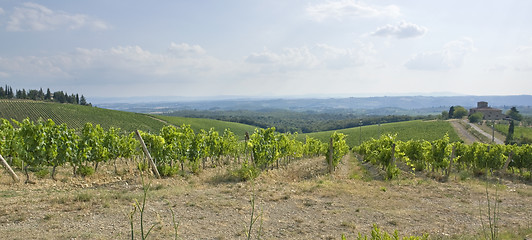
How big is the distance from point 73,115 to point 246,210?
73.8 metres

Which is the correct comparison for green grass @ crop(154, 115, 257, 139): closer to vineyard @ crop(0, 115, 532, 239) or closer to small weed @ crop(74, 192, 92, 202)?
vineyard @ crop(0, 115, 532, 239)

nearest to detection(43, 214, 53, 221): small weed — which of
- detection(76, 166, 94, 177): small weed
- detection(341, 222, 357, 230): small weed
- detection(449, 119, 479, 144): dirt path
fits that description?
detection(76, 166, 94, 177): small weed

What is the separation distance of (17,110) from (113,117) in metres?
21.8

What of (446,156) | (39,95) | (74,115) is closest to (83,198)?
(446,156)

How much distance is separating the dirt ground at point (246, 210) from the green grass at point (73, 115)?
2227 inches

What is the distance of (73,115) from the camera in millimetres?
66875

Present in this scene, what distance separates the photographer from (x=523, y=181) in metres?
16.7

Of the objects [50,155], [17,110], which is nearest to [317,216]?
[50,155]

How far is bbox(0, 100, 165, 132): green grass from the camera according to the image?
62406mm

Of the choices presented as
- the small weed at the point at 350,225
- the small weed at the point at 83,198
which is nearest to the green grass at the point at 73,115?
the small weed at the point at 83,198

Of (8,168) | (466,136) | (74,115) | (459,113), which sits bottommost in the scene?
(466,136)

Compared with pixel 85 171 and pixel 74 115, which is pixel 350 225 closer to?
pixel 85 171

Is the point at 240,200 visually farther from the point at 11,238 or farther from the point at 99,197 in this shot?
the point at 11,238

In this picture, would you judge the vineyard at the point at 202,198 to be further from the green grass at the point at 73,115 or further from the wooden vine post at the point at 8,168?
the green grass at the point at 73,115
